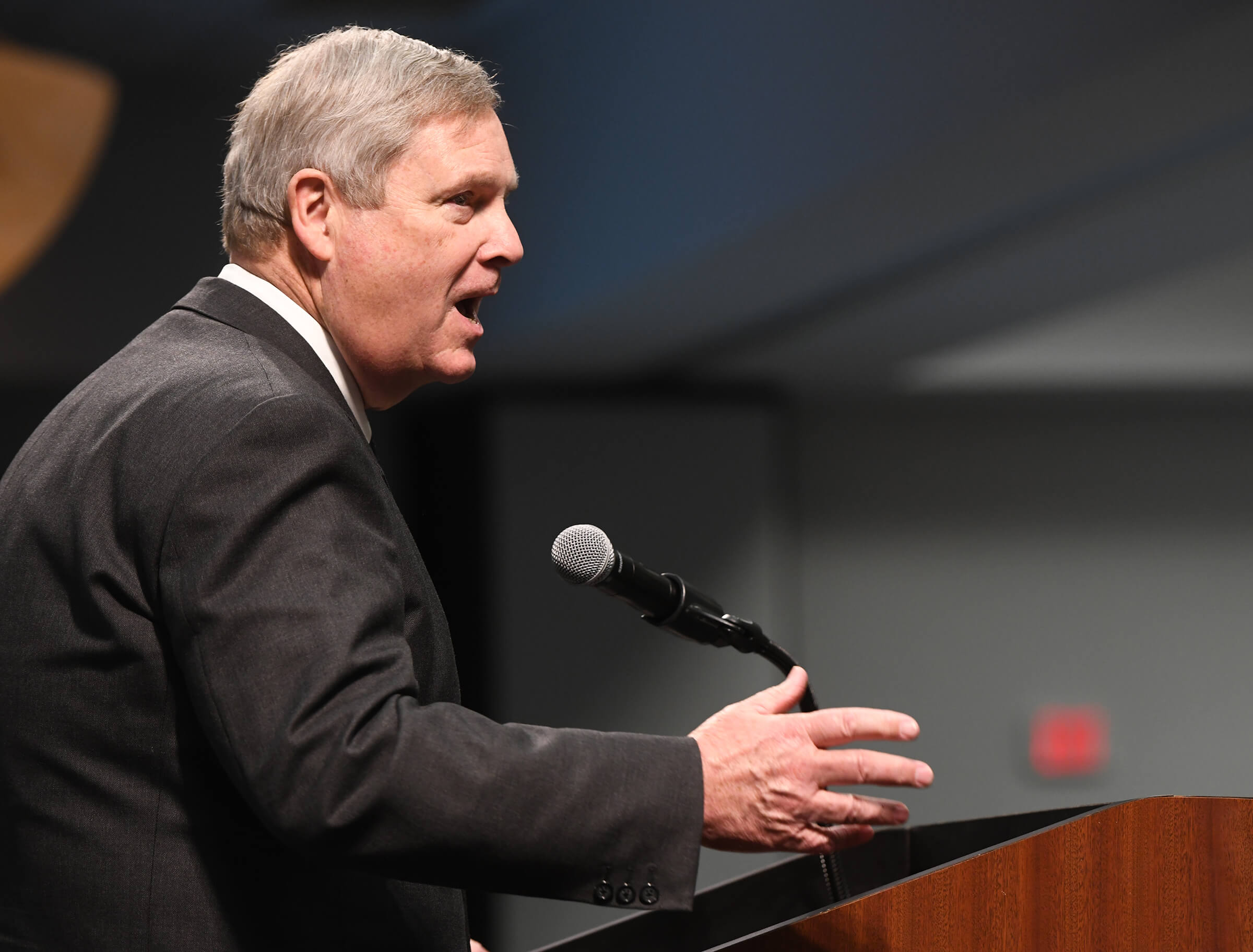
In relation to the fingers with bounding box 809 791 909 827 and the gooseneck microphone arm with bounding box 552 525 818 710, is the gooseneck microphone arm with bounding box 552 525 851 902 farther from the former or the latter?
the fingers with bounding box 809 791 909 827

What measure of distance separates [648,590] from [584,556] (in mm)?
61

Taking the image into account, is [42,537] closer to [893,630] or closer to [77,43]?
[77,43]

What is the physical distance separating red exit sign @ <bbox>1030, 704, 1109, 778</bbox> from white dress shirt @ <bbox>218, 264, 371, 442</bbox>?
80.9 inches

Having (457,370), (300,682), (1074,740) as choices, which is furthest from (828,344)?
(300,682)

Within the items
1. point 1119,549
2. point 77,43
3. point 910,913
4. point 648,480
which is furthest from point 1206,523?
point 77,43

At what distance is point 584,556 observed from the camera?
95 centimetres

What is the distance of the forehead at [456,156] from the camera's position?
3.25 feet

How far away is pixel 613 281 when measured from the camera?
8.27ft

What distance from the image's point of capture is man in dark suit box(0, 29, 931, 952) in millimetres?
717

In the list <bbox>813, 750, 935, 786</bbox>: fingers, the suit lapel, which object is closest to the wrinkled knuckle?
<bbox>813, 750, 935, 786</bbox>: fingers

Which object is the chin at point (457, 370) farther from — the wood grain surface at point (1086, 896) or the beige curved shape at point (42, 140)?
the beige curved shape at point (42, 140)

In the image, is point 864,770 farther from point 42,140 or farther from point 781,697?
point 42,140

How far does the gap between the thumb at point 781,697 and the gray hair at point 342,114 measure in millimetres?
499

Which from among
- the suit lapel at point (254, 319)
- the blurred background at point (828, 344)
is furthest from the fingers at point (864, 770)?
the blurred background at point (828, 344)
